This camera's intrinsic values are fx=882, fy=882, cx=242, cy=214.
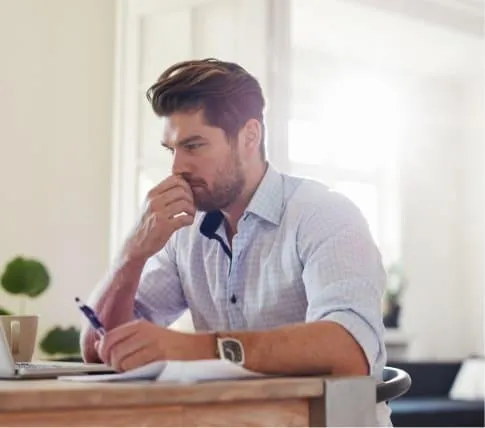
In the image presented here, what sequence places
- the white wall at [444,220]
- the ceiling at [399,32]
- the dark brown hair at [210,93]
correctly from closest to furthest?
1. the dark brown hair at [210,93]
2. the ceiling at [399,32]
3. the white wall at [444,220]

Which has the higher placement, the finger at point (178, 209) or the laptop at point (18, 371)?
the finger at point (178, 209)

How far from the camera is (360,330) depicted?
1211 mm

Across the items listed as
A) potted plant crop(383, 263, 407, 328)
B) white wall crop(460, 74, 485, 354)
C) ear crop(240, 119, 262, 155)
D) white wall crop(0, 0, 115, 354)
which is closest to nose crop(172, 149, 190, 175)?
ear crop(240, 119, 262, 155)

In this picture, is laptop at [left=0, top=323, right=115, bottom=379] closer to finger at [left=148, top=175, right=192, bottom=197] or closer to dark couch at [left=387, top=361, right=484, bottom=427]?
finger at [left=148, top=175, right=192, bottom=197]

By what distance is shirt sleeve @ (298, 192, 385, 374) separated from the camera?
122 cm

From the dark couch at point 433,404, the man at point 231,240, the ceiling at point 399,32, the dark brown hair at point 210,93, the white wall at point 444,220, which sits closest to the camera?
the man at point 231,240

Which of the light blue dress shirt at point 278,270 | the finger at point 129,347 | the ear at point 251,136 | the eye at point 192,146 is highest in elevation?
the ear at point 251,136

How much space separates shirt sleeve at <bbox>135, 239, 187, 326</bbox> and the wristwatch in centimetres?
57

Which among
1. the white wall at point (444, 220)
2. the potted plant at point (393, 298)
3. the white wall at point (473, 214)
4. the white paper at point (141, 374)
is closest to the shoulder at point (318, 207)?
the white paper at point (141, 374)

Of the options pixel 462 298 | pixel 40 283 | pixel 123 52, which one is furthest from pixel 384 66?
pixel 40 283

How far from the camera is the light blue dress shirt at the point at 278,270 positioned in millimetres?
1269

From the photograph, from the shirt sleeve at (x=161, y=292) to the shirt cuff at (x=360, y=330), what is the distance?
0.51 m

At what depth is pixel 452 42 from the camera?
18.8 feet

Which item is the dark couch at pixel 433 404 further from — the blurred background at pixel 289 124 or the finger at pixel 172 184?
the finger at pixel 172 184
